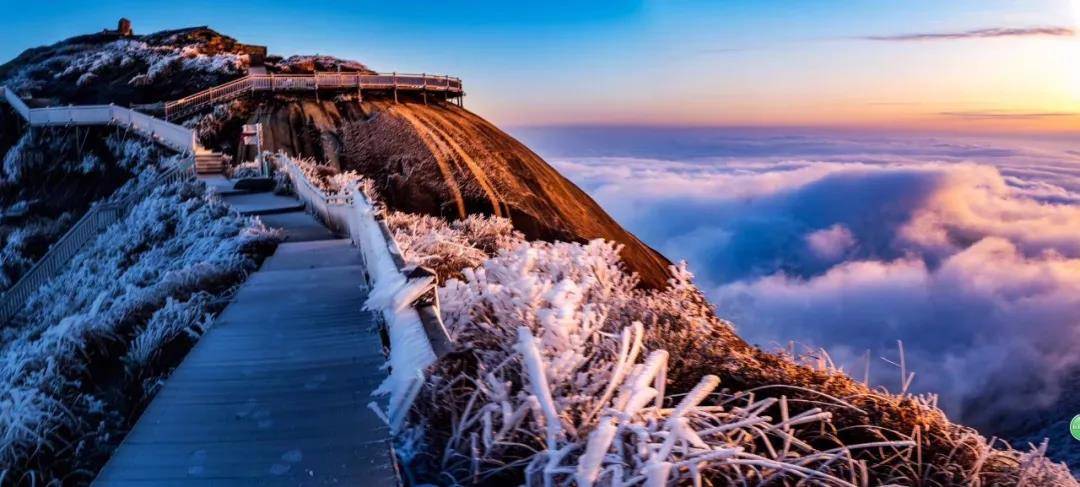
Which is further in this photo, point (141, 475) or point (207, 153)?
point (207, 153)

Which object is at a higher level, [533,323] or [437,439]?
[533,323]

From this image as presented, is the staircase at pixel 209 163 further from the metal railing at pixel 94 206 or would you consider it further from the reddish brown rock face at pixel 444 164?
the reddish brown rock face at pixel 444 164

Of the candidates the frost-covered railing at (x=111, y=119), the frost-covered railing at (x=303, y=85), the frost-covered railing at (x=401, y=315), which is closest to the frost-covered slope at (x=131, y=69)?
the frost-covered railing at (x=111, y=119)

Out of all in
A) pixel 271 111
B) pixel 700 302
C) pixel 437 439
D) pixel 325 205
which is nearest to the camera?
pixel 437 439

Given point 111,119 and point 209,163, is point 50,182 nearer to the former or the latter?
point 111,119

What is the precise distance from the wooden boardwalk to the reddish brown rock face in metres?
16.1

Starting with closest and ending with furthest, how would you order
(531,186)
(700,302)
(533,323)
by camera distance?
(533,323) → (700,302) → (531,186)

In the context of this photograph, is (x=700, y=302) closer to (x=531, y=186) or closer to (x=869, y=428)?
(x=869, y=428)

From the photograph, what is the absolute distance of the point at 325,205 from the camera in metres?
12.5

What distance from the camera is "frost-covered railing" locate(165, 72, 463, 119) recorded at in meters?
30.8

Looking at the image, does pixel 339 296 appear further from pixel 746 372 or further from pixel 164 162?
pixel 164 162

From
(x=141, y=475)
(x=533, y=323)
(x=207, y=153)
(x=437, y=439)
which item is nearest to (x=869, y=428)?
(x=533, y=323)

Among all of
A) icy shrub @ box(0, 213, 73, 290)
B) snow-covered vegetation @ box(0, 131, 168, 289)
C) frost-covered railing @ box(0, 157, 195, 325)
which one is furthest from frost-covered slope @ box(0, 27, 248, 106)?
frost-covered railing @ box(0, 157, 195, 325)

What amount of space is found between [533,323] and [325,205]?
333 inches
